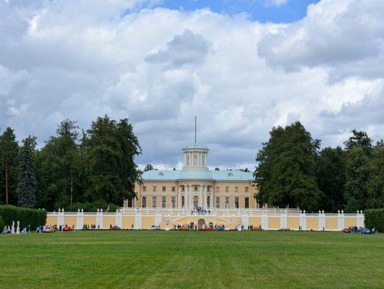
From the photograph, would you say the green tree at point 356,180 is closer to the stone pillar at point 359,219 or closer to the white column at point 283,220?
the stone pillar at point 359,219

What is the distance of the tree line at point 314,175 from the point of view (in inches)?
3246

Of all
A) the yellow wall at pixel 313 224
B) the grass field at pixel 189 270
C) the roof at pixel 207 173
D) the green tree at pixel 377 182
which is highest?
the roof at pixel 207 173

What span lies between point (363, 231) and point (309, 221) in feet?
47.7

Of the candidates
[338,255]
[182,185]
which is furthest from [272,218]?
[338,255]

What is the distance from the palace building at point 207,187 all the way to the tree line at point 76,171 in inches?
1236

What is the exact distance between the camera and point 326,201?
315 ft

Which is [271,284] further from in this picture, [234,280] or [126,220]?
[126,220]

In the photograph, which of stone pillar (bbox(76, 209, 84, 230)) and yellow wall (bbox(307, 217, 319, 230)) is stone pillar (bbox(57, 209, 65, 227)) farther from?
yellow wall (bbox(307, 217, 319, 230))

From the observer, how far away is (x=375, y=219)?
6944 centimetres

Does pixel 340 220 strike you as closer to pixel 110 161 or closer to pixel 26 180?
pixel 110 161

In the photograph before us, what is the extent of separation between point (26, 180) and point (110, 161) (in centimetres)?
1097

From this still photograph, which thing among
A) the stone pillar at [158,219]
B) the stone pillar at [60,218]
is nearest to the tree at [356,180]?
the stone pillar at [158,219]

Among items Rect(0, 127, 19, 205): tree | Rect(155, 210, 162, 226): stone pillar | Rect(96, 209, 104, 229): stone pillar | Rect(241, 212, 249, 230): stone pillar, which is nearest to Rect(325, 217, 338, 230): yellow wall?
Rect(241, 212, 249, 230): stone pillar

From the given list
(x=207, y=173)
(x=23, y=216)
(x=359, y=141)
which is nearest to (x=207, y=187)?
(x=207, y=173)
